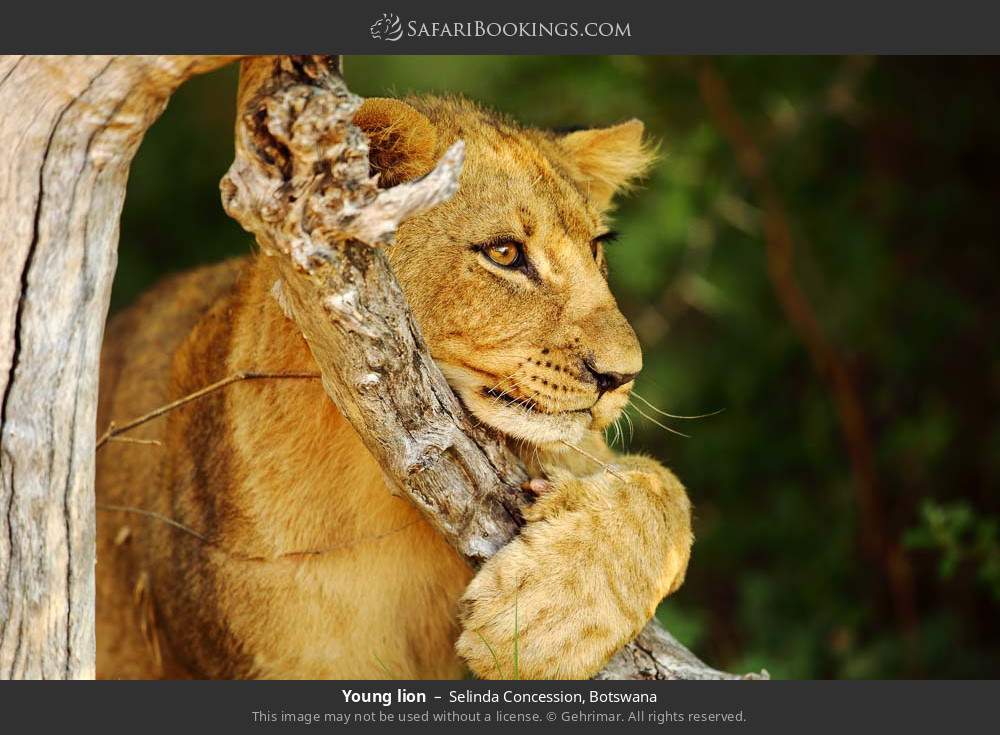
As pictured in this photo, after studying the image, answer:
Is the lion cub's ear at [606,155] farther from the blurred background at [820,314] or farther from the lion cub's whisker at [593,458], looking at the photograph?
the blurred background at [820,314]

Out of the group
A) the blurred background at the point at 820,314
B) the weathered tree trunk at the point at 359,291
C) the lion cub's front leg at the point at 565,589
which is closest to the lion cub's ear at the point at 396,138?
the weathered tree trunk at the point at 359,291

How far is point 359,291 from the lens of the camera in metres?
2.76

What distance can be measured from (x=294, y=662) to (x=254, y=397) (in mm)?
825

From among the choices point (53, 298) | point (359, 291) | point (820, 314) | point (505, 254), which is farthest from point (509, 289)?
point (820, 314)

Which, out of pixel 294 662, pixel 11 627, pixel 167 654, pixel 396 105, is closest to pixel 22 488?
pixel 11 627

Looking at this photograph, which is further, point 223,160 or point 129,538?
point 223,160

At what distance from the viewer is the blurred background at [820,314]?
6.72 metres

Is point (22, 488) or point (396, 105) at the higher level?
point (396, 105)

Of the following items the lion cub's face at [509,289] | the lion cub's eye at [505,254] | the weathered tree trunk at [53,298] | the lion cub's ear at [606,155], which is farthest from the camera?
the lion cub's ear at [606,155]

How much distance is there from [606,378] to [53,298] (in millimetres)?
1438

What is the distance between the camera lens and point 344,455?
11.4 feet

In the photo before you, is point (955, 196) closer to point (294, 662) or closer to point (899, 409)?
point (899, 409)

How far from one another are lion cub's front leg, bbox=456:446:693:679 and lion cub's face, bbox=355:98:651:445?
221 millimetres

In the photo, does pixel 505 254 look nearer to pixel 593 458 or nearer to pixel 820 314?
pixel 593 458
